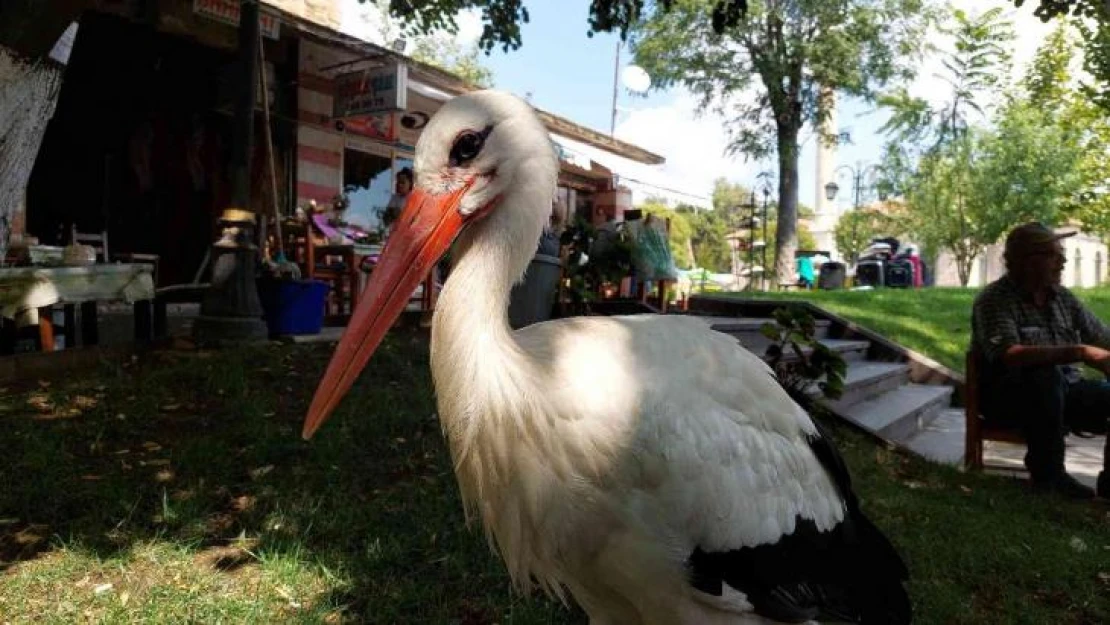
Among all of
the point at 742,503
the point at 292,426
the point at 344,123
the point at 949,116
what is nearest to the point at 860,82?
the point at 949,116

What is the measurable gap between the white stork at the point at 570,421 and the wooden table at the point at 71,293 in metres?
3.59

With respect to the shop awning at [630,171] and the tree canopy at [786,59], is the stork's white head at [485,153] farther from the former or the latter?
the tree canopy at [786,59]

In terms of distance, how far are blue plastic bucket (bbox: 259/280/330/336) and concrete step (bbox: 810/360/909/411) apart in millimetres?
4208

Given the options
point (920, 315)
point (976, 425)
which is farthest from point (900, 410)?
point (920, 315)

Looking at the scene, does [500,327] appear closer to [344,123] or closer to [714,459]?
[714,459]

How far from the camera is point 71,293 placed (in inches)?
178

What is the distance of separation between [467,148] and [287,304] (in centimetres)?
515

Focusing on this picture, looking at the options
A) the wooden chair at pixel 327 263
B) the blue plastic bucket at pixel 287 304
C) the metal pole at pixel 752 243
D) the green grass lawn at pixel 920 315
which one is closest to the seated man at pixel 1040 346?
the green grass lawn at pixel 920 315

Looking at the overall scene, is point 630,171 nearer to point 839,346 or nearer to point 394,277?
point 839,346

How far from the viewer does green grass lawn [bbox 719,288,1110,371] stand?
330 inches

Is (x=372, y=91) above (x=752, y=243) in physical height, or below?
above

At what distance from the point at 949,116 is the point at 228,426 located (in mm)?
19725

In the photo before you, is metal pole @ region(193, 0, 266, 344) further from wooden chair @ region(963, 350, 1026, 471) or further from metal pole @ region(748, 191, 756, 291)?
metal pole @ region(748, 191, 756, 291)

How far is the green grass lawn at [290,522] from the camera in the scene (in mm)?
2596
